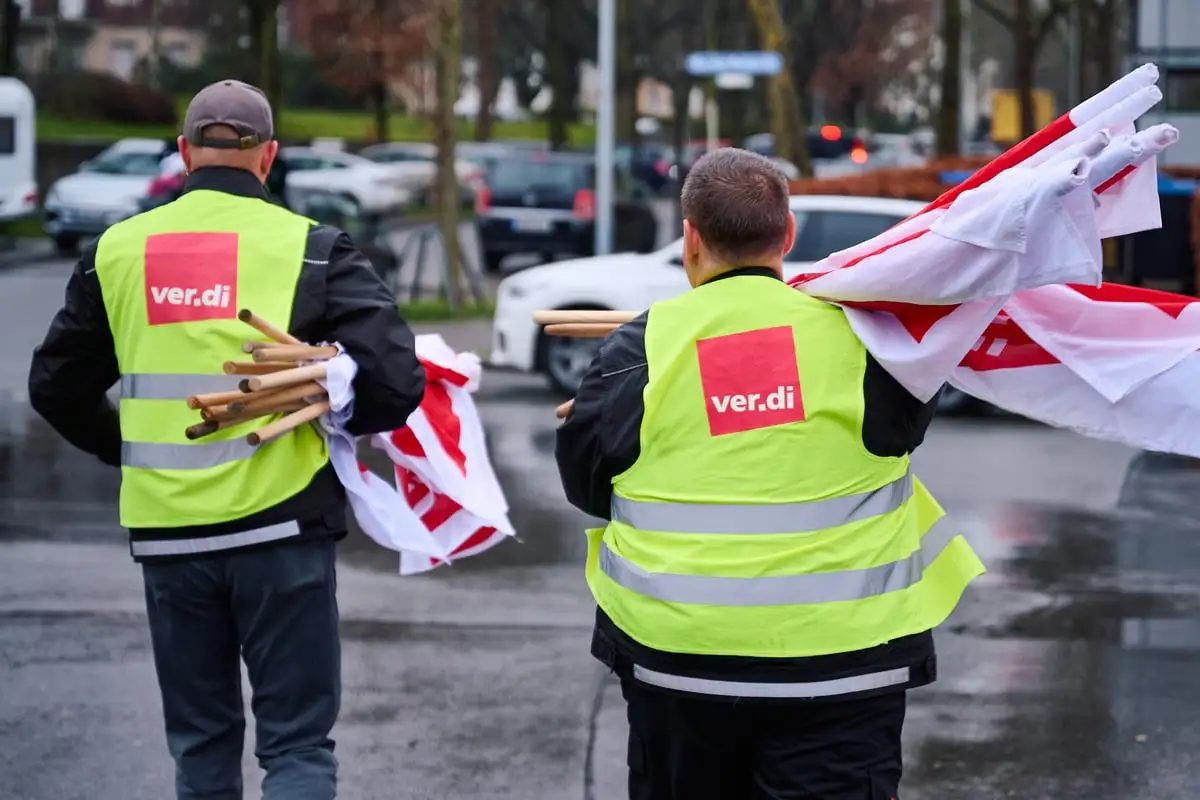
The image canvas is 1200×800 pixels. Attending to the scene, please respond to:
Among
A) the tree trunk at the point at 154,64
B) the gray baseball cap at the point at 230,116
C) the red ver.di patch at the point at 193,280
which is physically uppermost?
the tree trunk at the point at 154,64

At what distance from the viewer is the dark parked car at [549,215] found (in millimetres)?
27297

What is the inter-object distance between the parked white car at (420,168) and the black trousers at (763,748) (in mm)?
41466

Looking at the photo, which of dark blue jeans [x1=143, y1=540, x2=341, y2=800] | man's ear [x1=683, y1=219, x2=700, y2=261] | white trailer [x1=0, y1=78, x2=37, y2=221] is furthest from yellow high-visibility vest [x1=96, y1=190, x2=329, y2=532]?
white trailer [x1=0, y1=78, x2=37, y2=221]

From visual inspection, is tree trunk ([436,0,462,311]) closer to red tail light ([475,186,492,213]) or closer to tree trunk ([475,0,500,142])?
→ red tail light ([475,186,492,213])

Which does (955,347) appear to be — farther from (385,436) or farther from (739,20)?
(739,20)

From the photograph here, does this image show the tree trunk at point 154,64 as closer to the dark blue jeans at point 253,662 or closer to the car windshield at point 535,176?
the car windshield at point 535,176

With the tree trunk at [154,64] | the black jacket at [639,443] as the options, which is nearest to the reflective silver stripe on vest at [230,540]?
the black jacket at [639,443]

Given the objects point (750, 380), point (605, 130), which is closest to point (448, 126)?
point (605, 130)

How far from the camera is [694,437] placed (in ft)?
11.1

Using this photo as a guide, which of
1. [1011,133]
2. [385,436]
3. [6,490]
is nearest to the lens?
[385,436]

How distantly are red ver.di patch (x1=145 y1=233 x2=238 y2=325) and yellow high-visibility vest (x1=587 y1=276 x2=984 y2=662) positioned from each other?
1170 mm

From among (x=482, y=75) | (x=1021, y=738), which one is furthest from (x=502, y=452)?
(x=482, y=75)

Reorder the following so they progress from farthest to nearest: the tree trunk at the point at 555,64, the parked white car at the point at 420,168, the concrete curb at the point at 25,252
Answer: the tree trunk at the point at 555,64 → the parked white car at the point at 420,168 → the concrete curb at the point at 25,252

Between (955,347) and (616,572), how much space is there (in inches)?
29.4
